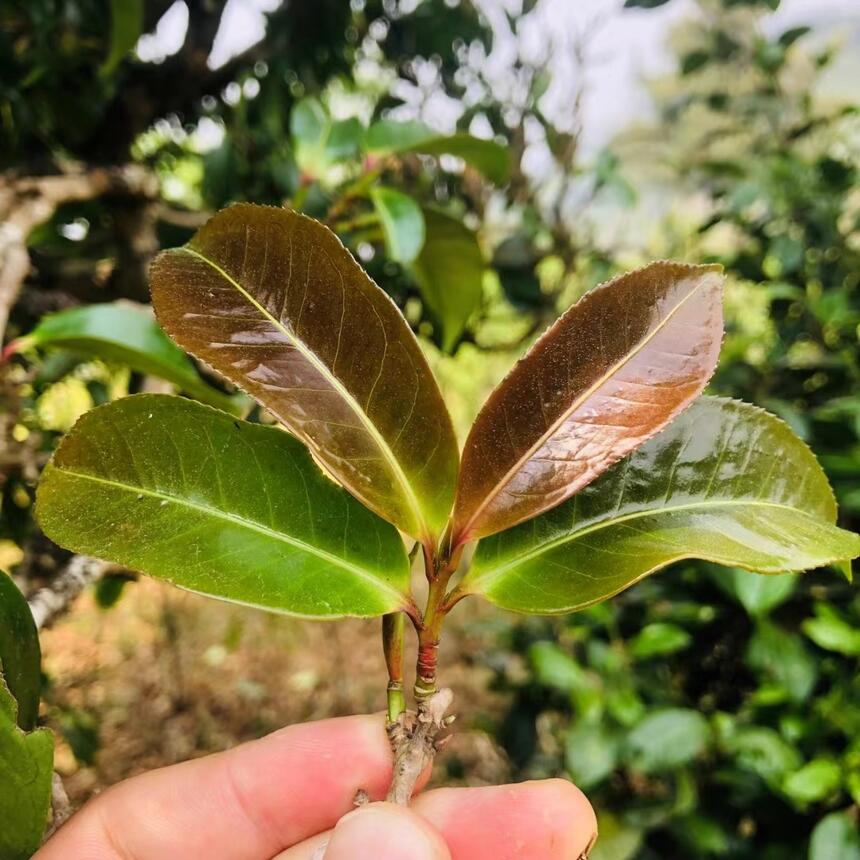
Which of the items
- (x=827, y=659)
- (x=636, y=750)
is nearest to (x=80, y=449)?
(x=636, y=750)

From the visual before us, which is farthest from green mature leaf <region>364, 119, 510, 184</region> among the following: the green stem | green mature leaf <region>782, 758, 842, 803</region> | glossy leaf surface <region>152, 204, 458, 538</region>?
green mature leaf <region>782, 758, 842, 803</region>

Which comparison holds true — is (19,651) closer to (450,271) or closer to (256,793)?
(256,793)

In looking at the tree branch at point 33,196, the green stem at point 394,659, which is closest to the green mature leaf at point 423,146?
the tree branch at point 33,196

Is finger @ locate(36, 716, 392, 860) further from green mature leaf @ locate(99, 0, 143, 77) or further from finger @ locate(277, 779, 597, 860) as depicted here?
green mature leaf @ locate(99, 0, 143, 77)

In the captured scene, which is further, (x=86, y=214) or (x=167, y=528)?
(x=86, y=214)

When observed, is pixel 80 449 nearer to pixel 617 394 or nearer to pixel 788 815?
pixel 617 394

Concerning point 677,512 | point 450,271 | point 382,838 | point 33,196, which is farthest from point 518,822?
point 33,196
